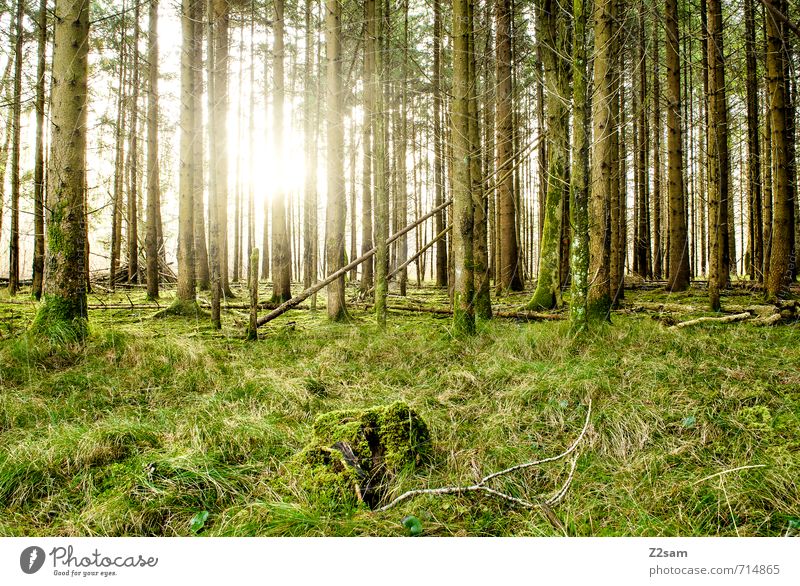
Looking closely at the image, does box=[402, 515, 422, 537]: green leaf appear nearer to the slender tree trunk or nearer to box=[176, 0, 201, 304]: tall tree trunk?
box=[176, 0, 201, 304]: tall tree trunk

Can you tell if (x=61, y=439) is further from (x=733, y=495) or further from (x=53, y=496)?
(x=733, y=495)

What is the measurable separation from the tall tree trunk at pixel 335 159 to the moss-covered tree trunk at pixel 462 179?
104 inches

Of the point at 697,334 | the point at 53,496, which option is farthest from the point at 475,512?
the point at 697,334

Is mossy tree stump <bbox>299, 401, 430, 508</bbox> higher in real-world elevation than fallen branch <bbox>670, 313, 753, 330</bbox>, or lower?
lower

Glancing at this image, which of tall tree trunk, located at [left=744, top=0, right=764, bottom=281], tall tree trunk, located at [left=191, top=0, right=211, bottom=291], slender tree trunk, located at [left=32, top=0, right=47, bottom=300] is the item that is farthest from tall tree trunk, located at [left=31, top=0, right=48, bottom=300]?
tall tree trunk, located at [left=744, top=0, right=764, bottom=281]

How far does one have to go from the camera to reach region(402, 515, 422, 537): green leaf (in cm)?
Answer: 178

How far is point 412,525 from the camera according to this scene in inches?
70.4

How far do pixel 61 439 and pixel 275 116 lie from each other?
8.18 m

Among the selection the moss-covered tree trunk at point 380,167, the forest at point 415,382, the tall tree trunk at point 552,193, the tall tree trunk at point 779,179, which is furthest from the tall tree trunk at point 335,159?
the tall tree trunk at point 779,179

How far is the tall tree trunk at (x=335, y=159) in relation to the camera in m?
7.09

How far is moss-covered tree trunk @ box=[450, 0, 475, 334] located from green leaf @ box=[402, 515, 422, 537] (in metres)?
3.76

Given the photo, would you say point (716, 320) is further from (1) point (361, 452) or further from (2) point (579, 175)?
(1) point (361, 452)

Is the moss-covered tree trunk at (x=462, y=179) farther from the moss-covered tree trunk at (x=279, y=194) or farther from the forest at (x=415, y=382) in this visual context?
the moss-covered tree trunk at (x=279, y=194)

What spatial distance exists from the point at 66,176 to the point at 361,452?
548cm
